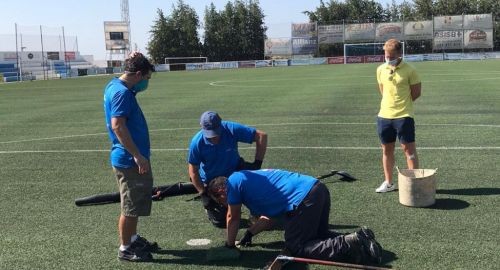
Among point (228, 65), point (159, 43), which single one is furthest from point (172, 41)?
point (228, 65)

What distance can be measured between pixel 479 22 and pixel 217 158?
6717 centimetres

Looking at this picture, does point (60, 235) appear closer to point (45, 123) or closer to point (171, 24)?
point (45, 123)

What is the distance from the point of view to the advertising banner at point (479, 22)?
64950 mm

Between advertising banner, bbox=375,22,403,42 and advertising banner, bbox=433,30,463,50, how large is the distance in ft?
13.8

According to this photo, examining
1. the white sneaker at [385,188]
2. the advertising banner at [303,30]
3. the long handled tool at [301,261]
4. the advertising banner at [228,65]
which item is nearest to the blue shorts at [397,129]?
the white sneaker at [385,188]

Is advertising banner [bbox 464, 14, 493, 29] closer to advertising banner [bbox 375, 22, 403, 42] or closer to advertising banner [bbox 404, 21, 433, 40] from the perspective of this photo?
advertising banner [bbox 404, 21, 433, 40]

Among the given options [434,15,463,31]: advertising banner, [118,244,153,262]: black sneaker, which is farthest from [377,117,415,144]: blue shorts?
[434,15,463,31]: advertising banner

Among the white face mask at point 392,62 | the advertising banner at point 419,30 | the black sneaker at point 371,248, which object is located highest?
the advertising banner at point 419,30

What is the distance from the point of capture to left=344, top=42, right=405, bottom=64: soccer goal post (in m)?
63.7

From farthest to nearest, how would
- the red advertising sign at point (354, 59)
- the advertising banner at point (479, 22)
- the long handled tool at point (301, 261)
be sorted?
1. the advertising banner at point (479, 22)
2. the red advertising sign at point (354, 59)
3. the long handled tool at point (301, 261)

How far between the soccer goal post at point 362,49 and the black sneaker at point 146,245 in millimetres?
59948

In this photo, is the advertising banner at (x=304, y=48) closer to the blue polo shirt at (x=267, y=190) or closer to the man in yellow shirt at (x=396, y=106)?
the man in yellow shirt at (x=396, y=106)

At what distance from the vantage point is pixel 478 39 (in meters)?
64.6

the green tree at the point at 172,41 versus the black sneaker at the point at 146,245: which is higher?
the green tree at the point at 172,41
